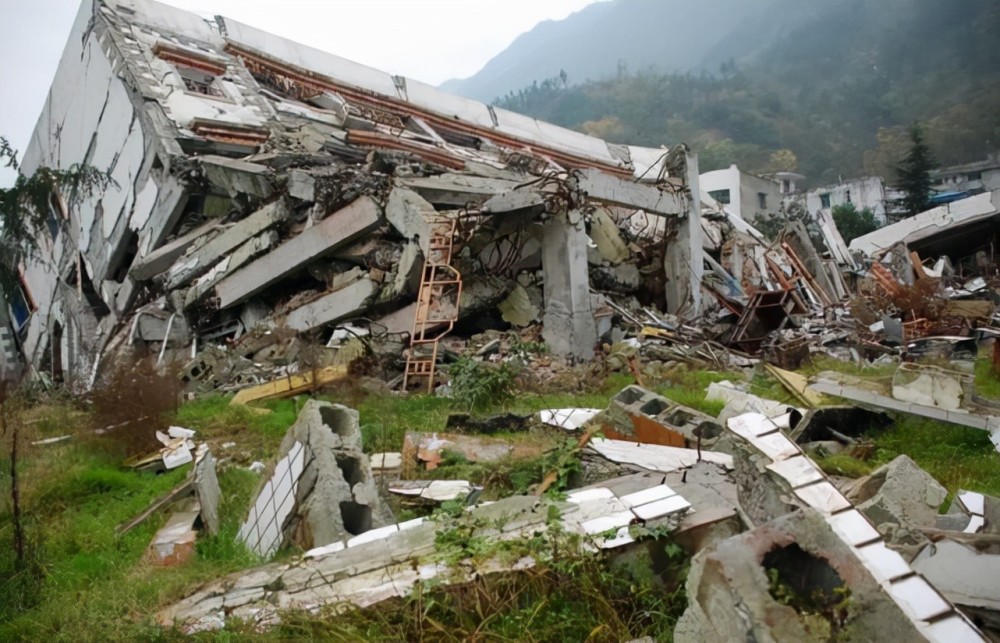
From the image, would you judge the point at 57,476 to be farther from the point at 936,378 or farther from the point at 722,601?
→ the point at 936,378

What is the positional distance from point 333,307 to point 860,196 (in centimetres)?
3502

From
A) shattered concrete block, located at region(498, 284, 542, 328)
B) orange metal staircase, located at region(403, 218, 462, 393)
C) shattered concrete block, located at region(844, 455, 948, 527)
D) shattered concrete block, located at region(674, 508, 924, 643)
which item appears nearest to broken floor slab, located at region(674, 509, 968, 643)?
shattered concrete block, located at region(674, 508, 924, 643)

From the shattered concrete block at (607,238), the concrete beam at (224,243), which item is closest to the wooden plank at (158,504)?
the concrete beam at (224,243)

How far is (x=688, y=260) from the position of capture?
10.8 m

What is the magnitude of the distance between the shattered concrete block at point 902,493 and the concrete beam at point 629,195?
19.1 feet

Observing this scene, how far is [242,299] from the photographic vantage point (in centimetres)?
959

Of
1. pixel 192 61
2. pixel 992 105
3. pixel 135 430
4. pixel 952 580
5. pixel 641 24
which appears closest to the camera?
pixel 952 580

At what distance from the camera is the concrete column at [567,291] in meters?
8.55

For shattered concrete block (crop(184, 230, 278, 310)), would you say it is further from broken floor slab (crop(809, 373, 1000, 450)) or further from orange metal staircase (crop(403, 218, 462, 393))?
broken floor slab (crop(809, 373, 1000, 450))

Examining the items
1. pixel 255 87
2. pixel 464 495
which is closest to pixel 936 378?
pixel 464 495

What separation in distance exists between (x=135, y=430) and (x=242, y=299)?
4.37 metres

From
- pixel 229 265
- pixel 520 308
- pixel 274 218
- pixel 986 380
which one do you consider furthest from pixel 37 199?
pixel 986 380

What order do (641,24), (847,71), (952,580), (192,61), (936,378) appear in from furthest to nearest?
(641,24) → (847,71) → (192,61) → (936,378) → (952,580)

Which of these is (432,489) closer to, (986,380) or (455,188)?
(986,380)
